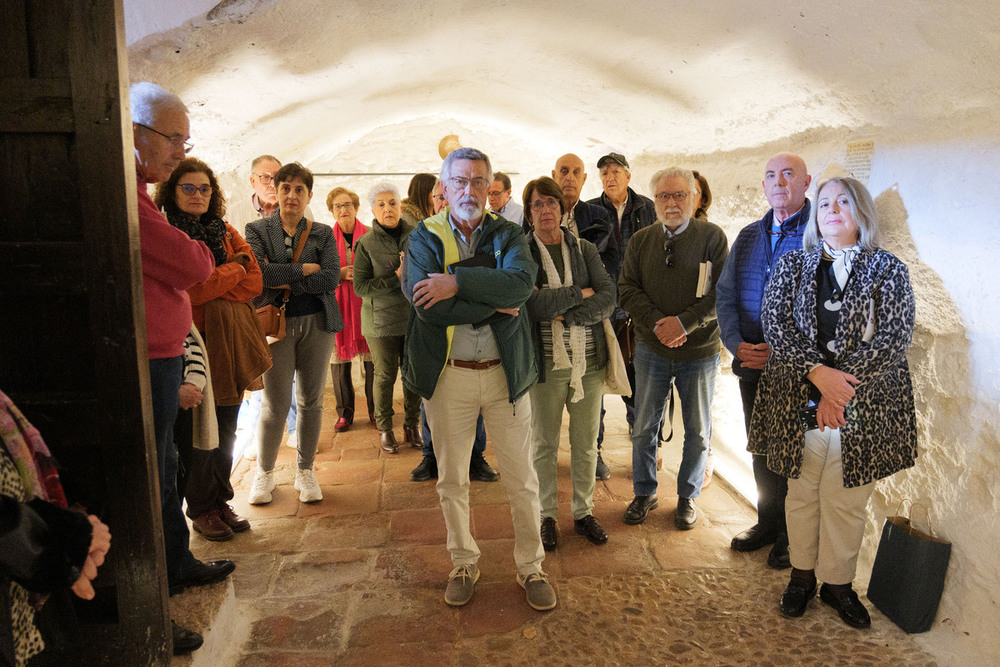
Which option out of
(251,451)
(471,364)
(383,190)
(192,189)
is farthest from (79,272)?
(251,451)

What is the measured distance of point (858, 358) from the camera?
7.75 feet

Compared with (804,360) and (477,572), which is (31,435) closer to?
(477,572)

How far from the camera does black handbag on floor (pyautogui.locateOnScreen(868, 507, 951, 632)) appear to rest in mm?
2439

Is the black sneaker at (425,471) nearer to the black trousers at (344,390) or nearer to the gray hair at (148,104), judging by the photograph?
the black trousers at (344,390)

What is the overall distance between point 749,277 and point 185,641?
2622mm

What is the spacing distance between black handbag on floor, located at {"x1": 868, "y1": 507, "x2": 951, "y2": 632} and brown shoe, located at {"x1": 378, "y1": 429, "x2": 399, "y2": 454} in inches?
116

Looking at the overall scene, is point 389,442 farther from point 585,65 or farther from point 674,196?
point 585,65

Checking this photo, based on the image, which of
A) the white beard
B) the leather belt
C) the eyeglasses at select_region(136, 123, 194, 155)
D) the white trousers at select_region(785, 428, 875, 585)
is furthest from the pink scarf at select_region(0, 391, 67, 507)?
the white trousers at select_region(785, 428, 875, 585)

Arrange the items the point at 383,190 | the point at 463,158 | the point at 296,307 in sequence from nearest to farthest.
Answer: the point at 463,158, the point at 296,307, the point at 383,190

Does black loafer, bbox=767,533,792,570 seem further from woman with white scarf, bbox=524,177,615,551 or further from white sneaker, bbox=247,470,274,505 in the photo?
white sneaker, bbox=247,470,274,505

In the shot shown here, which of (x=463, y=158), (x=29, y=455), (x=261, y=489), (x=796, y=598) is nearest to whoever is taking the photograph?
(x=29, y=455)

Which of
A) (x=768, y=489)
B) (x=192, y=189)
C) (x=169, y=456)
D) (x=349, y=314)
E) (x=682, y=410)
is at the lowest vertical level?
(x=768, y=489)

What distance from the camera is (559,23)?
340cm

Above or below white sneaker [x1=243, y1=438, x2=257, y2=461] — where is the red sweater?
above
